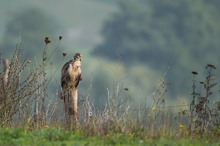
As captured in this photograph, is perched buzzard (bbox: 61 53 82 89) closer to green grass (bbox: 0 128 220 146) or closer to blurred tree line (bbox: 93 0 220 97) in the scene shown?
green grass (bbox: 0 128 220 146)

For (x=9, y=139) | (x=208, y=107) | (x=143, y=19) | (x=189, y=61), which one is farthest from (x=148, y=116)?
(x=143, y=19)

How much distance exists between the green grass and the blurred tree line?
11323cm

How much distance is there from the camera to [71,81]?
60.0 feet

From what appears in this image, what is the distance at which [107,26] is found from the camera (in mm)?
169750

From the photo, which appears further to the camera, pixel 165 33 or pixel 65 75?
pixel 165 33

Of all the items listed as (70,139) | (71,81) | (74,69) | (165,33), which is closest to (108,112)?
(71,81)

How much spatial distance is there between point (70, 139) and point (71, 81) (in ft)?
13.6

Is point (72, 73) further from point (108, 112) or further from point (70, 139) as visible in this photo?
point (70, 139)

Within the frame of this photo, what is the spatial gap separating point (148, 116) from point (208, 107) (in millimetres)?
2374

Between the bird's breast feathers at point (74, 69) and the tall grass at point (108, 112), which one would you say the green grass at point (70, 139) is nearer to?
the tall grass at point (108, 112)

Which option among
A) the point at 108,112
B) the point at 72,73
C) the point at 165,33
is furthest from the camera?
the point at 165,33

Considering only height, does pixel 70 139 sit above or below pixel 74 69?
below

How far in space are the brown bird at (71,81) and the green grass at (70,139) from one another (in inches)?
136

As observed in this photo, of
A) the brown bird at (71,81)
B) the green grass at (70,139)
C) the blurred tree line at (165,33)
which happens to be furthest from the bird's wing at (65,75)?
the blurred tree line at (165,33)
